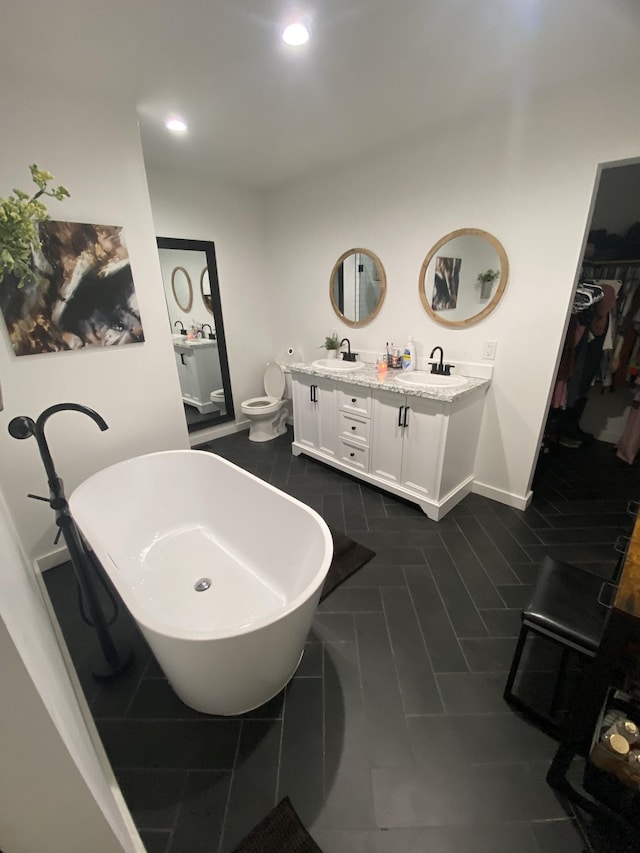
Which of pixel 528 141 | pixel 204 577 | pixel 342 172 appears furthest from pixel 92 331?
pixel 528 141

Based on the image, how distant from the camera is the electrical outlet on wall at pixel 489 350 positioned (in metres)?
2.46

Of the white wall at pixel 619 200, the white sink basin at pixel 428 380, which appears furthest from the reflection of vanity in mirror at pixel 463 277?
the white wall at pixel 619 200

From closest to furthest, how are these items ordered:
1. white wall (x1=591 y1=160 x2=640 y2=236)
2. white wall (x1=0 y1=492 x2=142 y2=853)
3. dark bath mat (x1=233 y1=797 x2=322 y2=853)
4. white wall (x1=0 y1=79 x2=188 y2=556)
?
1. white wall (x1=0 y1=492 x2=142 y2=853)
2. dark bath mat (x1=233 y1=797 x2=322 y2=853)
3. white wall (x1=0 y1=79 x2=188 y2=556)
4. white wall (x1=591 y1=160 x2=640 y2=236)

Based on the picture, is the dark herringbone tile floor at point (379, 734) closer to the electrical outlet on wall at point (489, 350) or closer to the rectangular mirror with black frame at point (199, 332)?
the electrical outlet on wall at point (489, 350)

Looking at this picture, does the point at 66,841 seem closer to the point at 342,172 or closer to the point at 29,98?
the point at 29,98

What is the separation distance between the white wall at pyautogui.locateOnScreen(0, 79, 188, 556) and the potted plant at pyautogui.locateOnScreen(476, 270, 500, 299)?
88.3 inches

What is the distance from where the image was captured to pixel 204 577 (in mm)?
1942

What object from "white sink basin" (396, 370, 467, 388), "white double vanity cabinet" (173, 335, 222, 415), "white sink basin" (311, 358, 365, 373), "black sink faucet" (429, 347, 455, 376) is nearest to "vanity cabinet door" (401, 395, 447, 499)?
"white sink basin" (396, 370, 467, 388)

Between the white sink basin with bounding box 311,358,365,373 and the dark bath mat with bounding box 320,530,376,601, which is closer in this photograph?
the dark bath mat with bounding box 320,530,376,601

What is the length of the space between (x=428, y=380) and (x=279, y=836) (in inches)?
98.5

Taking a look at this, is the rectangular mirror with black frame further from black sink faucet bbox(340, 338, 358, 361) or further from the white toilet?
black sink faucet bbox(340, 338, 358, 361)

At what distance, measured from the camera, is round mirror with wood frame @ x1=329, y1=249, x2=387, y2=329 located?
299 cm

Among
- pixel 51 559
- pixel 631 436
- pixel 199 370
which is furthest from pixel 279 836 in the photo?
pixel 199 370

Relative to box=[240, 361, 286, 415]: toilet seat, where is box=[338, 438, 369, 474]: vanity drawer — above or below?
below
